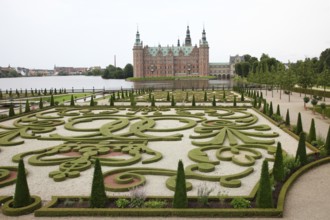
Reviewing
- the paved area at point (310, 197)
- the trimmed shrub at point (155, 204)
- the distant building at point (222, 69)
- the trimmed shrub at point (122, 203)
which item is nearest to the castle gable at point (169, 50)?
the distant building at point (222, 69)

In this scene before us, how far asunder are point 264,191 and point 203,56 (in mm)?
117215

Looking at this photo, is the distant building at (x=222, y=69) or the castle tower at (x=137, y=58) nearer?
the castle tower at (x=137, y=58)

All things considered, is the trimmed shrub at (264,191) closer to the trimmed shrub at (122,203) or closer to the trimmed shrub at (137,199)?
the trimmed shrub at (137,199)

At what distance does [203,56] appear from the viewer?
12175 centimetres

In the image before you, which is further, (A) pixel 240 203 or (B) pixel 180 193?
(A) pixel 240 203

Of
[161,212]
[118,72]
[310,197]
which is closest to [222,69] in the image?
[118,72]

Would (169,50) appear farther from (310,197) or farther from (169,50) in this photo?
(310,197)

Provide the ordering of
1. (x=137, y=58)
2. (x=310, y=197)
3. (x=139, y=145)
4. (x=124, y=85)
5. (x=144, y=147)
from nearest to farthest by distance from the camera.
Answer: (x=310, y=197)
(x=144, y=147)
(x=139, y=145)
(x=124, y=85)
(x=137, y=58)

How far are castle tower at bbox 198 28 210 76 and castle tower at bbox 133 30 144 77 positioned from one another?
2311 cm

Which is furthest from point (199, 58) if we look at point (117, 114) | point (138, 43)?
point (117, 114)

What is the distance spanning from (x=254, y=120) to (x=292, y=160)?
8707 millimetres

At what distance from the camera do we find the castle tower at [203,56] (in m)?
122

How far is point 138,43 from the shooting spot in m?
121

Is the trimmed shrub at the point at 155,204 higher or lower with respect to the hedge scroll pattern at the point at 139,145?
lower
